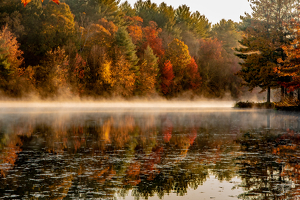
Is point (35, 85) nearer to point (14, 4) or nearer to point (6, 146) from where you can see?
point (14, 4)

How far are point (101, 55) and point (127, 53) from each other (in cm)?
581

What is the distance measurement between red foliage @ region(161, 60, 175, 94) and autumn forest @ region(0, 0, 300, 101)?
24cm

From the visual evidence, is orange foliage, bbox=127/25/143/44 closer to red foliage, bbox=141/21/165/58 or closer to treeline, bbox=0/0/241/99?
treeline, bbox=0/0/241/99

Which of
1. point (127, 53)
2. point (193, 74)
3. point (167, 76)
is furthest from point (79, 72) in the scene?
point (193, 74)

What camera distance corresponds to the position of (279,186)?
351 inches

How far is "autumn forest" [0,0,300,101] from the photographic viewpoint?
5650 cm

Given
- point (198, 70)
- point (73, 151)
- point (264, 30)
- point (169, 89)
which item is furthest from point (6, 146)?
point (198, 70)

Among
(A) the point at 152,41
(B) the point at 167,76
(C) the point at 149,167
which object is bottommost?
(C) the point at 149,167

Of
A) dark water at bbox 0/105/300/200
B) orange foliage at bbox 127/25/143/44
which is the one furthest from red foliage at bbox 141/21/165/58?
dark water at bbox 0/105/300/200

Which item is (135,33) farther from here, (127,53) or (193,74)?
(193,74)

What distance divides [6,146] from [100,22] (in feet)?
242

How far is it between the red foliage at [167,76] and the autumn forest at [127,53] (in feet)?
0.79

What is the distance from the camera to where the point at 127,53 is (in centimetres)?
8525

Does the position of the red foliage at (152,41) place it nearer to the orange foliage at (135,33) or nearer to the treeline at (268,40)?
the orange foliage at (135,33)
